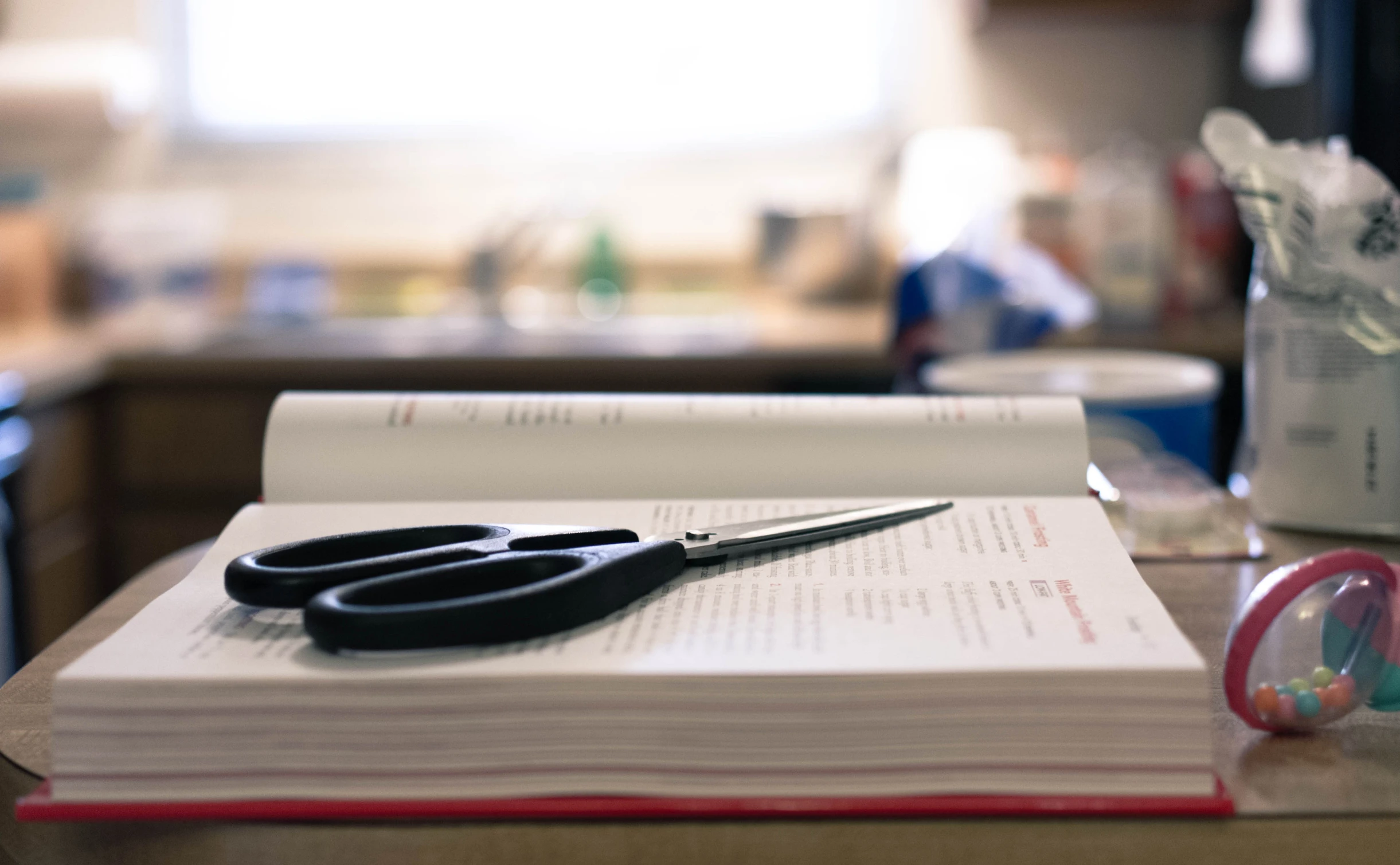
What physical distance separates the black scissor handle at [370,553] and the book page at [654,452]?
10 cm

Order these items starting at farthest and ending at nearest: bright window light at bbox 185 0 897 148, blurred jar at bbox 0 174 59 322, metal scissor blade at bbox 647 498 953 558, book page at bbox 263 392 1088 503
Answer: bright window light at bbox 185 0 897 148, blurred jar at bbox 0 174 59 322, book page at bbox 263 392 1088 503, metal scissor blade at bbox 647 498 953 558

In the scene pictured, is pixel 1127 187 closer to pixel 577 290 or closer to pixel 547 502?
pixel 577 290

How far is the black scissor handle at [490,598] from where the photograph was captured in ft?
1.12

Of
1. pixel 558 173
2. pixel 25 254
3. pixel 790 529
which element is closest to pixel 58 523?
pixel 25 254

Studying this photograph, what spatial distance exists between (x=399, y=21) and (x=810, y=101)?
2.45ft

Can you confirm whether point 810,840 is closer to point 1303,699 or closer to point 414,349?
point 1303,699

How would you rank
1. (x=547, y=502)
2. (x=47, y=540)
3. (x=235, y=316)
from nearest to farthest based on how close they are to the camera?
(x=547, y=502) < (x=47, y=540) < (x=235, y=316)

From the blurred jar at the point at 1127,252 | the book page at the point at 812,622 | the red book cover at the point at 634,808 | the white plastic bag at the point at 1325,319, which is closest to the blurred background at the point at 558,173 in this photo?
the blurred jar at the point at 1127,252

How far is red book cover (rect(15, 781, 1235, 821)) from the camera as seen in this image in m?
0.32

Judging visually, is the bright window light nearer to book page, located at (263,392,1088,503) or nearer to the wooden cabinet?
the wooden cabinet

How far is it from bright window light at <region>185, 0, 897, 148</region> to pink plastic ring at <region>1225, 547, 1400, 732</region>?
199 cm

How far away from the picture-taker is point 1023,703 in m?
0.33

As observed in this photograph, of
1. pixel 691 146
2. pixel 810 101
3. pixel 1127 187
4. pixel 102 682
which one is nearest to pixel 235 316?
pixel 691 146

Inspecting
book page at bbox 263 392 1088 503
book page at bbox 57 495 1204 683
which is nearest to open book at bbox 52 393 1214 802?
book page at bbox 57 495 1204 683
